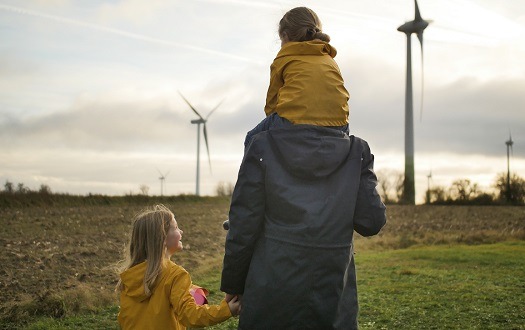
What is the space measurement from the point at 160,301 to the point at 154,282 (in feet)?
0.39

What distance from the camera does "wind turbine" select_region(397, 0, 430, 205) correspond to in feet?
129

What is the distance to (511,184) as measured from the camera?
47812 millimetres

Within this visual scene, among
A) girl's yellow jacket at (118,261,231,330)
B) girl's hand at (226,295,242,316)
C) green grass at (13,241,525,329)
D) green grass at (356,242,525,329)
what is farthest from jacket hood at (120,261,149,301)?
green grass at (356,242,525,329)

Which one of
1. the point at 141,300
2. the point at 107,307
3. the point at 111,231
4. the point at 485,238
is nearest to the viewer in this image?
the point at 141,300

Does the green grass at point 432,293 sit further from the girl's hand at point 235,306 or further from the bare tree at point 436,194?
the bare tree at point 436,194

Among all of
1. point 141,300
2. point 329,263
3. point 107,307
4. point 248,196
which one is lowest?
point 107,307

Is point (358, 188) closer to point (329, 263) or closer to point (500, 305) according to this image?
point (329, 263)

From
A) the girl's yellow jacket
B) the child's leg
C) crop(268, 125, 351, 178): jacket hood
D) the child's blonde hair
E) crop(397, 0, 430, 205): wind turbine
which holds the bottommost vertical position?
the girl's yellow jacket

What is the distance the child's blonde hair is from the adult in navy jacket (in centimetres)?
56

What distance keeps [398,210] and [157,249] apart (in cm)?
2859

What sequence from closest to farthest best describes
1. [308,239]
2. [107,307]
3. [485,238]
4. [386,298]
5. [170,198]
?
[308,239], [107,307], [386,298], [485,238], [170,198]

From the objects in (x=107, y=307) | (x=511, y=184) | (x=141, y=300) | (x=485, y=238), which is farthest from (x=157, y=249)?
(x=511, y=184)

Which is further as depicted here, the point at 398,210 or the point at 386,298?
the point at 398,210

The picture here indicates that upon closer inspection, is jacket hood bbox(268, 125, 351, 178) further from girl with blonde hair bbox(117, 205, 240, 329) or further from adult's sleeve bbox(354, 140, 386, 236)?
girl with blonde hair bbox(117, 205, 240, 329)
